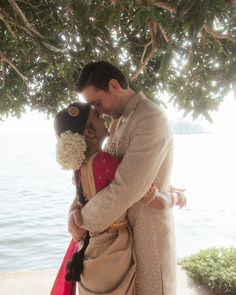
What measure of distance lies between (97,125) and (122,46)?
1764 mm

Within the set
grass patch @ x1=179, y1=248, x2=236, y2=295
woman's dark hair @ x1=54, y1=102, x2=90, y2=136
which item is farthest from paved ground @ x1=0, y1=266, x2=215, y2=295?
woman's dark hair @ x1=54, y1=102, x2=90, y2=136

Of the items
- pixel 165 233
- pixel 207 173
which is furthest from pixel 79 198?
pixel 207 173

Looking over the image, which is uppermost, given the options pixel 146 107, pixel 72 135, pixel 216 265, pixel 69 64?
pixel 69 64

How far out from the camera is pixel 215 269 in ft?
17.0

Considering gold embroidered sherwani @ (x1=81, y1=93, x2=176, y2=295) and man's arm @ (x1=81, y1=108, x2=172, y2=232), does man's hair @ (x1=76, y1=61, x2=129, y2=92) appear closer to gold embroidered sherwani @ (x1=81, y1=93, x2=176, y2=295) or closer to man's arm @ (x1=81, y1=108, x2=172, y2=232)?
gold embroidered sherwani @ (x1=81, y1=93, x2=176, y2=295)

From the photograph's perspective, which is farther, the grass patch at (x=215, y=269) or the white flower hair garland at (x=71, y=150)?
the grass patch at (x=215, y=269)

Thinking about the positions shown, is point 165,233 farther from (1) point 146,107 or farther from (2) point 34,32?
(2) point 34,32

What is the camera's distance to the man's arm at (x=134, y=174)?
1.72 m

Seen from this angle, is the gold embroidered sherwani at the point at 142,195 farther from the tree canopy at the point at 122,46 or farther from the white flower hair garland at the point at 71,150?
the tree canopy at the point at 122,46

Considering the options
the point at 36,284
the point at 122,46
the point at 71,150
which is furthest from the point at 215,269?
the point at 71,150

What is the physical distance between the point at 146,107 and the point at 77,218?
2.25ft

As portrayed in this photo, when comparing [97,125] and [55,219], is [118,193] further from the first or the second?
[55,219]

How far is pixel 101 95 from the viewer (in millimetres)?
1978

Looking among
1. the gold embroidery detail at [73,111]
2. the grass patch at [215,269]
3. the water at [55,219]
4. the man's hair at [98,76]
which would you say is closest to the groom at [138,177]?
the man's hair at [98,76]
